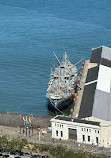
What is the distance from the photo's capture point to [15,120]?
577 ft

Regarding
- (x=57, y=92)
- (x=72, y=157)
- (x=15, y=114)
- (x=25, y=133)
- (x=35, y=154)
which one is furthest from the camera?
(x=57, y=92)

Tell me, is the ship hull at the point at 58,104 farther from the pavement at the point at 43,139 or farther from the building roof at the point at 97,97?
the pavement at the point at 43,139

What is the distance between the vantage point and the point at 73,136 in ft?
524

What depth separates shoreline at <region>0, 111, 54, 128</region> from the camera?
17175 cm

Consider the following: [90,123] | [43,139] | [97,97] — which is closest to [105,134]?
[90,123]

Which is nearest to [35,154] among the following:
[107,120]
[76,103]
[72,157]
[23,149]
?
[23,149]

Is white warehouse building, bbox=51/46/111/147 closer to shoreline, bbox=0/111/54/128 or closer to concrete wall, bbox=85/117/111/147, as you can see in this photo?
concrete wall, bbox=85/117/111/147

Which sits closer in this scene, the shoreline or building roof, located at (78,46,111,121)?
building roof, located at (78,46,111,121)

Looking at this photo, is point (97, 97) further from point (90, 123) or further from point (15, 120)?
point (15, 120)

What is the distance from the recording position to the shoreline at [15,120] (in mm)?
171750


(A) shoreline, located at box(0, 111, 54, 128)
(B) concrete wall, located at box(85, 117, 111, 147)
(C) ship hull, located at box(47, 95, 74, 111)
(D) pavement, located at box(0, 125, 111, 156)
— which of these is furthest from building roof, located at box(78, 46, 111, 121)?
(A) shoreline, located at box(0, 111, 54, 128)

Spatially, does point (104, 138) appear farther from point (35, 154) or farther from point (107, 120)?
point (35, 154)

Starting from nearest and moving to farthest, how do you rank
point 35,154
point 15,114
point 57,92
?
point 35,154
point 15,114
point 57,92

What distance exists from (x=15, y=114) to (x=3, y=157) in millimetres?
28552
